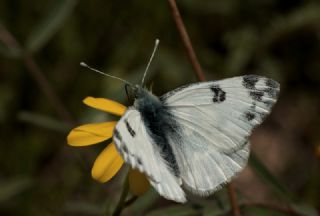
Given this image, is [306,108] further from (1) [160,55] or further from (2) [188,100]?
(2) [188,100]

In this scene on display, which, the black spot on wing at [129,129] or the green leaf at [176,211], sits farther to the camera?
the green leaf at [176,211]

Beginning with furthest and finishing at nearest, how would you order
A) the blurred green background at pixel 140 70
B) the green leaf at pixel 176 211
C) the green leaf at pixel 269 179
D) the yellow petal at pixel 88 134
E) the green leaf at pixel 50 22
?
1. the blurred green background at pixel 140 70
2. the green leaf at pixel 50 22
3. the green leaf at pixel 269 179
4. the green leaf at pixel 176 211
5. the yellow petal at pixel 88 134

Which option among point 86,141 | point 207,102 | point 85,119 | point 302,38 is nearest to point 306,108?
point 302,38

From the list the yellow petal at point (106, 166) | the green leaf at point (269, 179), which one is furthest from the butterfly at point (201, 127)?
the green leaf at point (269, 179)

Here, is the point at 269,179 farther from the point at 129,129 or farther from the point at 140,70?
the point at 140,70

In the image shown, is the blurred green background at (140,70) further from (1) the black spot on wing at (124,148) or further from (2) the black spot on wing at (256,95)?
(1) the black spot on wing at (124,148)

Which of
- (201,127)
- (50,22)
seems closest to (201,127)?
(201,127)
